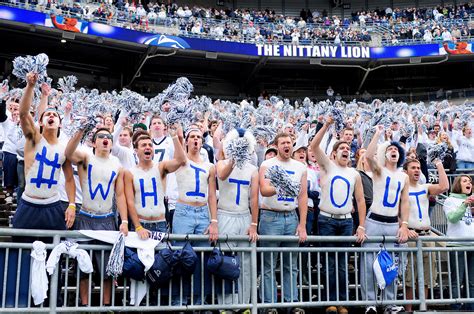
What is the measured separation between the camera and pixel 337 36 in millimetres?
26172

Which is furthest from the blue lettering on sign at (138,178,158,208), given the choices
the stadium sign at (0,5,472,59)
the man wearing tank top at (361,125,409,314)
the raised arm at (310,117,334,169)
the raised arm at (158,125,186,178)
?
the stadium sign at (0,5,472,59)

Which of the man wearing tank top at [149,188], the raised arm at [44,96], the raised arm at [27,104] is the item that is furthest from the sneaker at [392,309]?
the raised arm at [44,96]

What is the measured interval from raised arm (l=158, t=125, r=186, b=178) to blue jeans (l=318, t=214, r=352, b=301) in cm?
169

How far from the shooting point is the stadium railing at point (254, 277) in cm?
466

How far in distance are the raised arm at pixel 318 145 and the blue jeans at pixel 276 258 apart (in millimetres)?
665

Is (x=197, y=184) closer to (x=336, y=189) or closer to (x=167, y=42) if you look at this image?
(x=336, y=189)

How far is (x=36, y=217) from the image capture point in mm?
5086

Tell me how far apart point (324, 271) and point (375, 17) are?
25903 millimetres

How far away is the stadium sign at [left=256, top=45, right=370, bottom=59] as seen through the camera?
24.6 meters

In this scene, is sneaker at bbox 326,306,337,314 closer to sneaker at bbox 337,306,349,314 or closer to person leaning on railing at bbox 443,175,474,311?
sneaker at bbox 337,306,349,314

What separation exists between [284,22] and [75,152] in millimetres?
24165

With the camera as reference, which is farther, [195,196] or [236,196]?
[236,196]

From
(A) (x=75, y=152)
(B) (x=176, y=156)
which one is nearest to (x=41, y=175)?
(A) (x=75, y=152)

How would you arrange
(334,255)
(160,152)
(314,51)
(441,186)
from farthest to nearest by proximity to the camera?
(314,51) → (160,152) → (441,186) → (334,255)
